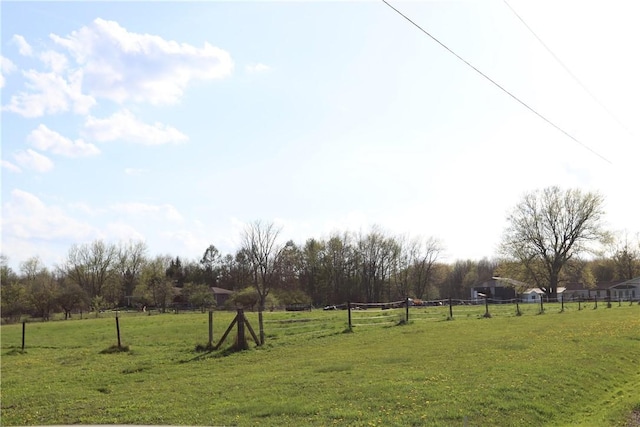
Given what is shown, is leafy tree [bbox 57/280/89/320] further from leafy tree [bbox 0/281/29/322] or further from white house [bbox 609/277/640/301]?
white house [bbox 609/277/640/301]

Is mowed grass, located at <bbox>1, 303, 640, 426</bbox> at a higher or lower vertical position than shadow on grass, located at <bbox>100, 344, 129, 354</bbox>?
higher

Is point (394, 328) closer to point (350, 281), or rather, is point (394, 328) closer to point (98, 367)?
point (98, 367)

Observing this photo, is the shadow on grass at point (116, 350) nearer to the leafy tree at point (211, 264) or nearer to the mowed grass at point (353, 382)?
the mowed grass at point (353, 382)

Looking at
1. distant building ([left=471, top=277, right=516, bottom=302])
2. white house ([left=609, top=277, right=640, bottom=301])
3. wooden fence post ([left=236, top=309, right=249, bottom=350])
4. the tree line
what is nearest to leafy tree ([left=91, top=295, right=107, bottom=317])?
the tree line

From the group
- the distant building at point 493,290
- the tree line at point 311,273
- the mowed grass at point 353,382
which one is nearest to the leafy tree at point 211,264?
the tree line at point 311,273

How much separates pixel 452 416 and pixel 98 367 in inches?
547

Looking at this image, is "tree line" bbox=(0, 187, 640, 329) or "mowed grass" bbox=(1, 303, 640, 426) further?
"tree line" bbox=(0, 187, 640, 329)

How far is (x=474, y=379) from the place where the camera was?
40.0 ft

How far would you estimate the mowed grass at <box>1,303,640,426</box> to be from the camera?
9.70 meters

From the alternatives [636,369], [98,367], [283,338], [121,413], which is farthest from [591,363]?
[98,367]

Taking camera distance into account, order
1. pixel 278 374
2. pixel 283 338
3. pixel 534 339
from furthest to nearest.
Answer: pixel 283 338 → pixel 534 339 → pixel 278 374

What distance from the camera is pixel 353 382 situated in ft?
41.0

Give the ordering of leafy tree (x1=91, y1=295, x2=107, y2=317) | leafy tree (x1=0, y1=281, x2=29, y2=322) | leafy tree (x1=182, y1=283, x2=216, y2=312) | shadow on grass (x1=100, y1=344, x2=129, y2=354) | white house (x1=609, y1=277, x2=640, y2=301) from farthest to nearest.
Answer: white house (x1=609, y1=277, x2=640, y2=301) → leafy tree (x1=182, y1=283, x2=216, y2=312) → leafy tree (x1=0, y1=281, x2=29, y2=322) → leafy tree (x1=91, y1=295, x2=107, y2=317) → shadow on grass (x1=100, y1=344, x2=129, y2=354)

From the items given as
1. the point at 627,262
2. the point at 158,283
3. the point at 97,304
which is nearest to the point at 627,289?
the point at 627,262
